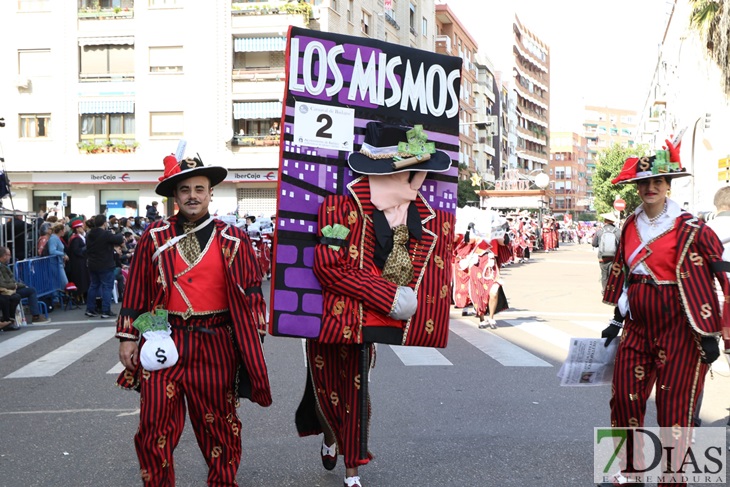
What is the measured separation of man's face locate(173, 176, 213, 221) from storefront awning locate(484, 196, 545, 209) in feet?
133

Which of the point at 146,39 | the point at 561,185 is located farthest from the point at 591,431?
the point at 561,185

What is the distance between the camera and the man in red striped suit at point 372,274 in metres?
4.67

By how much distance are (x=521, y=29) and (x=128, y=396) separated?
98.8m

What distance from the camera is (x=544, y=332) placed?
12.3 m

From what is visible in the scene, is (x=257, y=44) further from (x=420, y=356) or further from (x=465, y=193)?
(x=420, y=356)

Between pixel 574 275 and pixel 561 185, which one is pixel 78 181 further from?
pixel 561 185

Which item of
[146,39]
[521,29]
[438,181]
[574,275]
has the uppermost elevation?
[521,29]

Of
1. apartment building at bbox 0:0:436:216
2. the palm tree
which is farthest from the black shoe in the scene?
apartment building at bbox 0:0:436:216

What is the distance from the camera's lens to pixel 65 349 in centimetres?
1103

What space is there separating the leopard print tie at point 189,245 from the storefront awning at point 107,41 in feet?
126

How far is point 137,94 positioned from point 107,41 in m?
2.96

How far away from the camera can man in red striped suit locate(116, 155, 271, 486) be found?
13.9 feet

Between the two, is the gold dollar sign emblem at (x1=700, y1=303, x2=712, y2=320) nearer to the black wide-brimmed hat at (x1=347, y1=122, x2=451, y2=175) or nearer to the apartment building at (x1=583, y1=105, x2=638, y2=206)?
the black wide-brimmed hat at (x1=347, y1=122, x2=451, y2=175)

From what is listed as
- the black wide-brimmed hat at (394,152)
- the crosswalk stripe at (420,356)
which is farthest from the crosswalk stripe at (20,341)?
the black wide-brimmed hat at (394,152)
